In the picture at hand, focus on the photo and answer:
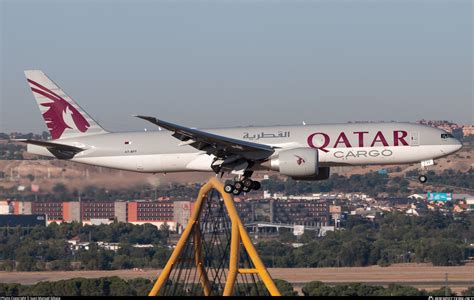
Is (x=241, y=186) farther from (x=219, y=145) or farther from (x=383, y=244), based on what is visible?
(x=383, y=244)

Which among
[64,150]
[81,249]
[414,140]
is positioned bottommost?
[81,249]

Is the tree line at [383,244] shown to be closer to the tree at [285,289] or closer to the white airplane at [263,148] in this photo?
the tree at [285,289]

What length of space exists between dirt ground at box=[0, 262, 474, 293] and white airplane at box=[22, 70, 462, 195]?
3504cm

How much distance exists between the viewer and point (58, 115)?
229 ft

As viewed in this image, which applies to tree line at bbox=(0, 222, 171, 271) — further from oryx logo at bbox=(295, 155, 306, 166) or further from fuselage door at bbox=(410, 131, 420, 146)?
fuselage door at bbox=(410, 131, 420, 146)

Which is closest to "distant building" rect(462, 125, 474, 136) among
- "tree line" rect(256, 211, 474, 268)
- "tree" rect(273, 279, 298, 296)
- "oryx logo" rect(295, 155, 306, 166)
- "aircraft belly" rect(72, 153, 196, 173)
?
"tree line" rect(256, 211, 474, 268)

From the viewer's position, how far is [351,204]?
604ft

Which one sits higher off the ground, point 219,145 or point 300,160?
point 219,145

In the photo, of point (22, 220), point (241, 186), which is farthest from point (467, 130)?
point (241, 186)

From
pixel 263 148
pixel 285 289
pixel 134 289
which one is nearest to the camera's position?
pixel 263 148

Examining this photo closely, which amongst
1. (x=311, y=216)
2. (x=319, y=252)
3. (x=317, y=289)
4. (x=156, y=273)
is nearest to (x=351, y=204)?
(x=311, y=216)

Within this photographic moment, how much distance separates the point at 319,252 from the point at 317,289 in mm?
45266

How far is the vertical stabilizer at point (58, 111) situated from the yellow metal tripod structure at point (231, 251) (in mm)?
7920

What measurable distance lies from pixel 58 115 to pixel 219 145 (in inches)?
493
